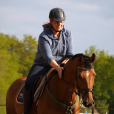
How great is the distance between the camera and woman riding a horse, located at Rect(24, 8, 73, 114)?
474 cm

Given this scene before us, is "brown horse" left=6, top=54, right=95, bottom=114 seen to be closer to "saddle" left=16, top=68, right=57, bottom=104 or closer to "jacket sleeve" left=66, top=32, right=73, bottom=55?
"saddle" left=16, top=68, right=57, bottom=104

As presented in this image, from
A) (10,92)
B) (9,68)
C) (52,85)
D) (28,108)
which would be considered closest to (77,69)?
(52,85)

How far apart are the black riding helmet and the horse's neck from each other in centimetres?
106

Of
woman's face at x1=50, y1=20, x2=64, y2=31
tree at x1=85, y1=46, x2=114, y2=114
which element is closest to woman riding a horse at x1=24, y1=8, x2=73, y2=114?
woman's face at x1=50, y1=20, x2=64, y2=31

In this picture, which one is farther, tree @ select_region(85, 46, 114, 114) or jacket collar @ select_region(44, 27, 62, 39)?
tree @ select_region(85, 46, 114, 114)

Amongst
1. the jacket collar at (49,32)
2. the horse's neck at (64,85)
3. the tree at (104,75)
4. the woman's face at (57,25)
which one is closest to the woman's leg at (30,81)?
the horse's neck at (64,85)

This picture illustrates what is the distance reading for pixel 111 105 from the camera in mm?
54250

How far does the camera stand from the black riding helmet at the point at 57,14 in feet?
15.5

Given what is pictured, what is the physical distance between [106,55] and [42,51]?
50.0 m

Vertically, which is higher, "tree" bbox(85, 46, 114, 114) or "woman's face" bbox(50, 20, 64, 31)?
"woman's face" bbox(50, 20, 64, 31)

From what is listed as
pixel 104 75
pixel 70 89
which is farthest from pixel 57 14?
pixel 104 75

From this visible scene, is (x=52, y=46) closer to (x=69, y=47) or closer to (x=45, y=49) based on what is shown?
(x=45, y=49)

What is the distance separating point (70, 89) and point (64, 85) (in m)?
0.16

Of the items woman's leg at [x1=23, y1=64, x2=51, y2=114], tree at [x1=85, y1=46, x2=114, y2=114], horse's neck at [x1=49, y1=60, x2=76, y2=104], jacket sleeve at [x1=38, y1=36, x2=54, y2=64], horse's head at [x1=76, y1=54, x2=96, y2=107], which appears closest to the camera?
horse's head at [x1=76, y1=54, x2=96, y2=107]
